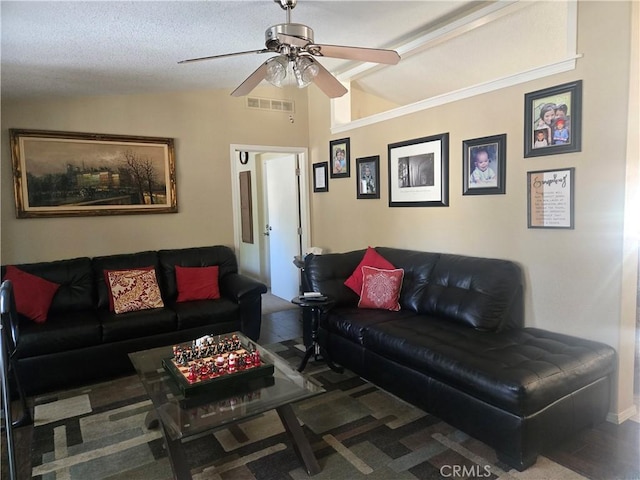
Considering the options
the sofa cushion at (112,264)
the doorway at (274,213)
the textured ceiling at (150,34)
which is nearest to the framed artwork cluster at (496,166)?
the textured ceiling at (150,34)

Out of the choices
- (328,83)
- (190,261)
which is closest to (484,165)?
(328,83)

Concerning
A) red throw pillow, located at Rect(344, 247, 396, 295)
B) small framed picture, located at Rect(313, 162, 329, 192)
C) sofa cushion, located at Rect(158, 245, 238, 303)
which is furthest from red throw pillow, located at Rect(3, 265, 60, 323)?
small framed picture, located at Rect(313, 162, 329, 192)

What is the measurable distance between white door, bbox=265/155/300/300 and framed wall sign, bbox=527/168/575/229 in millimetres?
3060

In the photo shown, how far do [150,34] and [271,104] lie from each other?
2.30 m

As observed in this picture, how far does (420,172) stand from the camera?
382 centimetres

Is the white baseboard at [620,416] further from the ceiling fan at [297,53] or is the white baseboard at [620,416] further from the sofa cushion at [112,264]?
the sofa cushion at [112,264]

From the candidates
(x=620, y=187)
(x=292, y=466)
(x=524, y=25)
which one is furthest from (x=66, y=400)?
(x=524, y=25)

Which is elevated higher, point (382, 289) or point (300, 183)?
point (300, 183)

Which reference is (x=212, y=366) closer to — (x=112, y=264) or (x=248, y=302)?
(x=248, y=302)

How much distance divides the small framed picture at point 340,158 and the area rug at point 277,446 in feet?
8.37

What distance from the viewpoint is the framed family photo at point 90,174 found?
376cm

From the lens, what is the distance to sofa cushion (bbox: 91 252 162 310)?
3795 millimetres

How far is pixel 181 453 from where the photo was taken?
6.59 ft

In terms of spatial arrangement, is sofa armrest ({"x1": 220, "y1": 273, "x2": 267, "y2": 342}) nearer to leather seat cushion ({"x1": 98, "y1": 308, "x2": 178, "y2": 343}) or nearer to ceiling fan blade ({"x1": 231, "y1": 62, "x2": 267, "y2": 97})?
leather seat cushion ({"x1": 98, "y1": 308, "x2": 178, "y2": 343})
